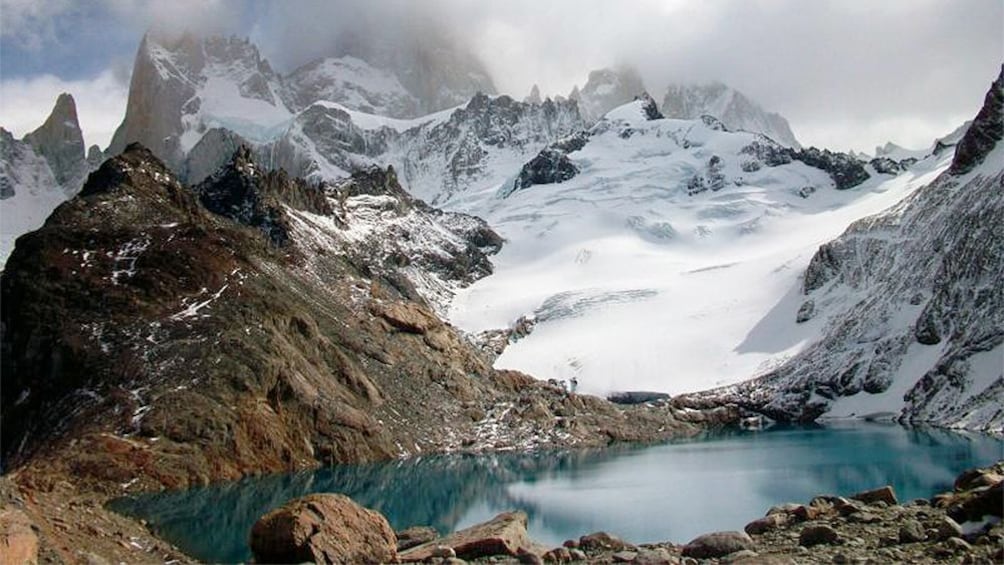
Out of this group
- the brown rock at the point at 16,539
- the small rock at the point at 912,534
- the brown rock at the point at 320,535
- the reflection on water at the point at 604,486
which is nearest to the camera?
the brown rock at the point at 16,539

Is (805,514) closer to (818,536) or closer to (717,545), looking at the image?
(818,536)

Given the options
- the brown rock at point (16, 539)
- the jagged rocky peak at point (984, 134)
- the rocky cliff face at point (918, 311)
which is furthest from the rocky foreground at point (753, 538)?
the jagged rocky peak at point (984, 134)

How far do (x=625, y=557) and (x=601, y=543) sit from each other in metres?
5.26

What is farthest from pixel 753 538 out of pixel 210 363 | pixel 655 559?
pixel 210 363

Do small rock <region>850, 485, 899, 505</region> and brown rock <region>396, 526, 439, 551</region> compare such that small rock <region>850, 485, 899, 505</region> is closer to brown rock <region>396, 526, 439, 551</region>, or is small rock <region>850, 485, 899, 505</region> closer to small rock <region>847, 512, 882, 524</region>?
small rock <region>847, 512, 882, 524</region>

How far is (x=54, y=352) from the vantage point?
3376 inches

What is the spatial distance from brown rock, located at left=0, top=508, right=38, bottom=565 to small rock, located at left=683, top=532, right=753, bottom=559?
678 inches

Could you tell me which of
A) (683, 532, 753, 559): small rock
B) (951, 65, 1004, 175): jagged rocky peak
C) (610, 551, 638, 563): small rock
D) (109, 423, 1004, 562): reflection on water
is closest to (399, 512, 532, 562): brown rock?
(610, 551, 638, 563): small rock

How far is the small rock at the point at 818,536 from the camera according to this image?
85.4ft

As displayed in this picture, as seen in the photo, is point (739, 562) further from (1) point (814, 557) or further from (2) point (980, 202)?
(2) point (980, 202)

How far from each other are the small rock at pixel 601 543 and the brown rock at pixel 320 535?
6532 mm

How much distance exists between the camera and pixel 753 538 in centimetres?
2920

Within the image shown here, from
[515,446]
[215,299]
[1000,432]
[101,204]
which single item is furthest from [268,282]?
[1000,432]

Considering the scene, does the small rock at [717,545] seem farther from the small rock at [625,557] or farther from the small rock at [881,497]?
the small rock at [881,497]
